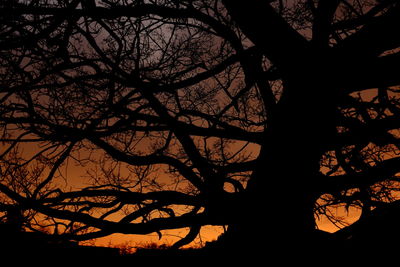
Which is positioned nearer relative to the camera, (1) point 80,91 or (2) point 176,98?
(1) point 80,91

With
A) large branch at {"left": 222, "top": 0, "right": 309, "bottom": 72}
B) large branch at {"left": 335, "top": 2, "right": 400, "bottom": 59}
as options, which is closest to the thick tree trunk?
large branch at {"left": 222, "top": 0, "right": 309, "bottom": 72}

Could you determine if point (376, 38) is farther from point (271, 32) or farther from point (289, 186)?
point (289, 186)

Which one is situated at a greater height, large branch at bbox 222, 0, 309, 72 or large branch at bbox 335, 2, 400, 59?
large branch at bbox 222, 0, 309, 72

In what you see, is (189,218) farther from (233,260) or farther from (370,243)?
A: (370,243)

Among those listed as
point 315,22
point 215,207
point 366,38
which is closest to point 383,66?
point 366,38

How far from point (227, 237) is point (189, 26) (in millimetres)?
3526

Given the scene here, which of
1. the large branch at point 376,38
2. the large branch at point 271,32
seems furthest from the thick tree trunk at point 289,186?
the large branch at point 376,38

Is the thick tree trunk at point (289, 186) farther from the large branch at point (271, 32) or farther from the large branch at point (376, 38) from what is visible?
the large branch at point (376, 38)

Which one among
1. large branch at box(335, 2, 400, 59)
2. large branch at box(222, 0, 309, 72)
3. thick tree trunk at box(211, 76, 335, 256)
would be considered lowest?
thick tree trunk at box(211, 76, 335, 256)

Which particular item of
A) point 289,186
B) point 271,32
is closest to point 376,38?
point 271,32

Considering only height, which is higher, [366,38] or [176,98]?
[176,98]

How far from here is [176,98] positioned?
554cm

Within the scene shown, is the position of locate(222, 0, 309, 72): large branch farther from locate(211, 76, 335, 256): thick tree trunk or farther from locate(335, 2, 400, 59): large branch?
locate(335, 2, 400, 59): large branch

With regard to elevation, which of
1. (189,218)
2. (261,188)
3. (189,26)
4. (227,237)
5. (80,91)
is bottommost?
(227,237)
